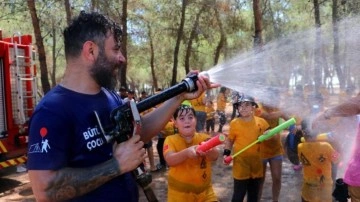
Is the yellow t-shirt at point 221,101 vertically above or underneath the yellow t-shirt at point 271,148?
above

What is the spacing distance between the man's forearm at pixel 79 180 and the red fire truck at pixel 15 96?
620cm

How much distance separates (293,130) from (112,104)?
4.13 metres

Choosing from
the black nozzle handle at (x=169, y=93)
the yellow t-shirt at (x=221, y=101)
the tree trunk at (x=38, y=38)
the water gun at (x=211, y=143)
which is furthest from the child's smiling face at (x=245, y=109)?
the yellow t-shirt at (x=221, y=101)

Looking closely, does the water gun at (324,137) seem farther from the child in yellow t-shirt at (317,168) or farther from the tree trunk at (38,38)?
the tree trunk at (38,38)

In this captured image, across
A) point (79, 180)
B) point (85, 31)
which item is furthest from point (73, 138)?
point (85, 31)

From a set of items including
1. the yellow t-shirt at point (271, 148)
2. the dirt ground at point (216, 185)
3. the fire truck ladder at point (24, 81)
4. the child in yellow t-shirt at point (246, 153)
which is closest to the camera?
the child in yellow t-shirt at point (246, 153)

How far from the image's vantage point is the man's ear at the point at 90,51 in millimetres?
2121

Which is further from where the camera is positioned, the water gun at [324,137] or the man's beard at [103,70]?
the water gun at [324,137]

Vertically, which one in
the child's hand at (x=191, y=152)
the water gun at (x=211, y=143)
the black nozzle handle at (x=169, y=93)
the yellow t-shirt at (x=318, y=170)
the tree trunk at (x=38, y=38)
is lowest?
the yellow t-shirt at (x=318, y=170)

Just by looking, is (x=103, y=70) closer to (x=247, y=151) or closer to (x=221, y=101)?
(x=247, y=151)

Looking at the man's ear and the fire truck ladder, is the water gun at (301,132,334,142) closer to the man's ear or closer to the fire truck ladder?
the man's ear

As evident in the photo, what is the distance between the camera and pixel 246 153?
5.25 metres

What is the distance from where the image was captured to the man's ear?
6.96ft

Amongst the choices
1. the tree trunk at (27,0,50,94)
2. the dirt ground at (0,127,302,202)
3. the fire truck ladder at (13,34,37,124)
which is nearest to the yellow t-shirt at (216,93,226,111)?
the tree trunk at (27,0,50,94)
